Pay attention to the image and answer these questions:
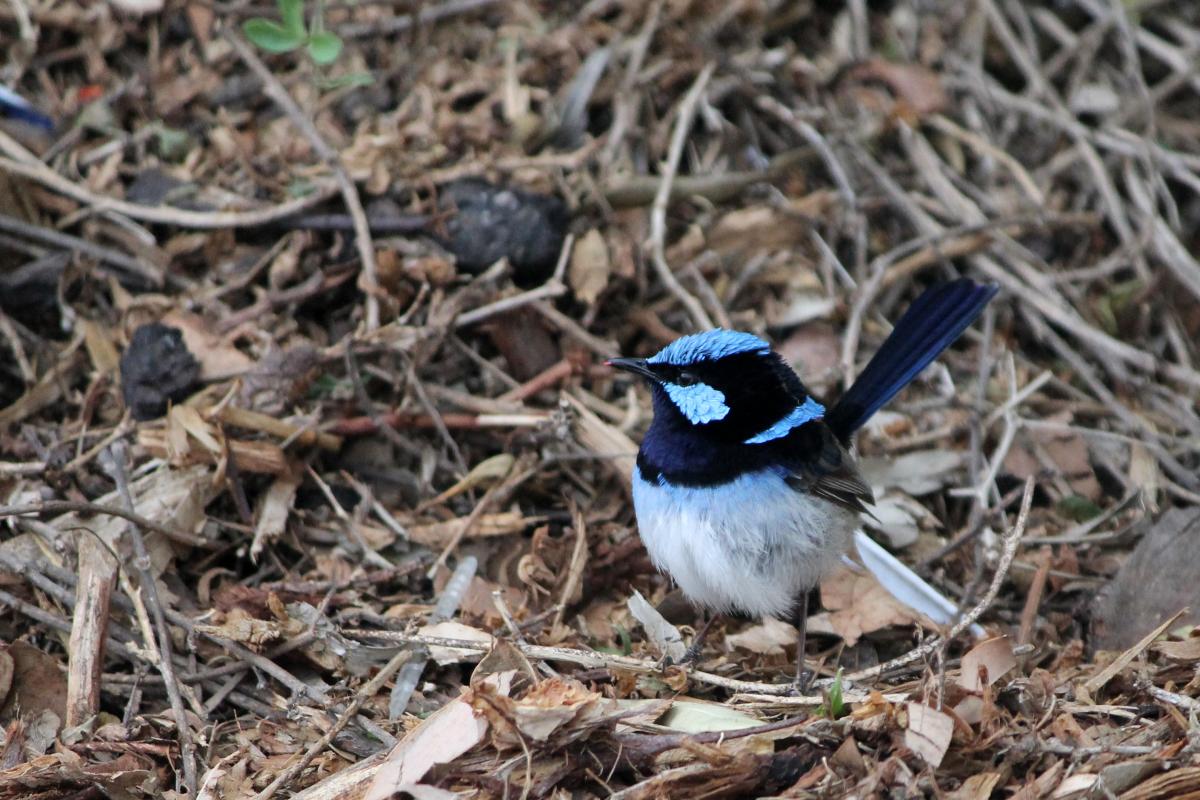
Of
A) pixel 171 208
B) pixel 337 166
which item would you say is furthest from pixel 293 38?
pixel 171 208

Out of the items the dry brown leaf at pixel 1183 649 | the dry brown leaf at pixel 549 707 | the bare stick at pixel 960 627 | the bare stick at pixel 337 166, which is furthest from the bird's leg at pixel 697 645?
the bare stick at pixel 337 166

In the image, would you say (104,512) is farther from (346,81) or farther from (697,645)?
(346,81)

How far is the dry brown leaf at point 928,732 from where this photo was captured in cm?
314

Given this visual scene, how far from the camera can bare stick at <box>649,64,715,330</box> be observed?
196 inches

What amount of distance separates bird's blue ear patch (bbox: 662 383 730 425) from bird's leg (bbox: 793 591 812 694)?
0.65 metres

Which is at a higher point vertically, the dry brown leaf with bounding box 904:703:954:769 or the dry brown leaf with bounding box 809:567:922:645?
the dry brown leaf with bounding box 904:703:954:769

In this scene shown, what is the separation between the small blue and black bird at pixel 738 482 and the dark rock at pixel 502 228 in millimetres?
978

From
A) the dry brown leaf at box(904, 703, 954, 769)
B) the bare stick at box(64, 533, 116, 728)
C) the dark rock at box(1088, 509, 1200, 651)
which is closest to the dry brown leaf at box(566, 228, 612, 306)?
the bare stick at box(64, 533, 116, 728)

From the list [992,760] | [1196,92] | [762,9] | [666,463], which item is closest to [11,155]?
[666,463]

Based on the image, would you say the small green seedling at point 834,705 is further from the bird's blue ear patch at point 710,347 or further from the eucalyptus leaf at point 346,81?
the eucalyptus leaf at point 346,81

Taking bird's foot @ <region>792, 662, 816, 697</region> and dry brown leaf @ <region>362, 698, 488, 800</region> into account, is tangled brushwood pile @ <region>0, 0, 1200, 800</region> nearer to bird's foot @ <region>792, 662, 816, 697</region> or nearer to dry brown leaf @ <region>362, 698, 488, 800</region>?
dry brown leaf @ <region>362, 698, 488, 800</region>

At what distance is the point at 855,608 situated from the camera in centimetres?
434

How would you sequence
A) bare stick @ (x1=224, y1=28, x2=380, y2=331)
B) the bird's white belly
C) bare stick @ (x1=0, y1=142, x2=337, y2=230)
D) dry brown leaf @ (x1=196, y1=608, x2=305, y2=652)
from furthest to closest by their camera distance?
bare stick @ (x1=0, y1=142, x2=337, y2=230) < bare stick @ (x1=224, y1=28, x2=380, y2=331) < the bird's white belly < dry brown leaf @ (x1=196, y1=608, x2=305, y2=652)

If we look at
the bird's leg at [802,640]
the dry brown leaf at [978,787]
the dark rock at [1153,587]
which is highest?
the dry brown leaf at [978,787]
